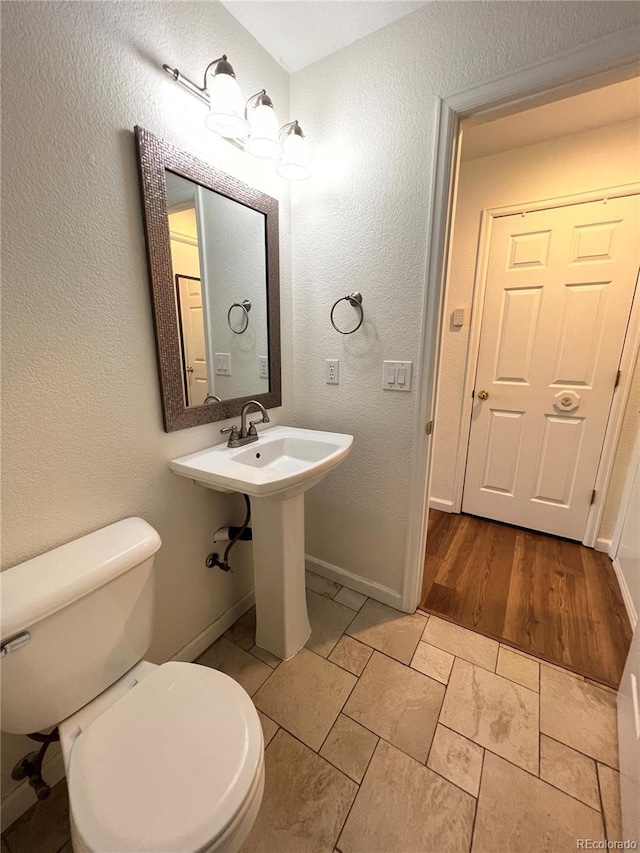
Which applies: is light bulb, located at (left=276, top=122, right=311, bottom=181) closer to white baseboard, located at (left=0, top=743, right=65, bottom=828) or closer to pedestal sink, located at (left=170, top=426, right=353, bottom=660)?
pedestal sink, located at (left=170, top=426, right=353, bottom=660)

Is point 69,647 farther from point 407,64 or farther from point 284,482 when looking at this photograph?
point 407,64

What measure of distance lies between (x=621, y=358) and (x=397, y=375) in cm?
142

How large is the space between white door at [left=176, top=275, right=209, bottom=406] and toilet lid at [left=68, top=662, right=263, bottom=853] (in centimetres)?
86

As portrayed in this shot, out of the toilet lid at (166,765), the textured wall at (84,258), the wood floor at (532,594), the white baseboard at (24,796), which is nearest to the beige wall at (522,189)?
the wood floor at (532,594)

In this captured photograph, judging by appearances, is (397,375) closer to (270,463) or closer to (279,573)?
(270,463)

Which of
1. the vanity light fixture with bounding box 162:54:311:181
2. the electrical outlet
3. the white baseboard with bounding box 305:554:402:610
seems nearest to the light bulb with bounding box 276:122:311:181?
the vanity light fixture with bounding box 162:54:311:181

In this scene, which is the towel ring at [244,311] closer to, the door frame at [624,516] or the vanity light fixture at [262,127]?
the vanity light fixture at [262,127]

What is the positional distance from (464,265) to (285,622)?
229cm

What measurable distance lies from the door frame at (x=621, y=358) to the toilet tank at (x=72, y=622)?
2087 millimetres

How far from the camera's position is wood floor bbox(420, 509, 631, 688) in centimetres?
144

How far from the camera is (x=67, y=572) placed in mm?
801

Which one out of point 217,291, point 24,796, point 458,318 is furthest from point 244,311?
point 24,796

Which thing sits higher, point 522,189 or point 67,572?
point 522,189

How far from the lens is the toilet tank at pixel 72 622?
0.72 m
